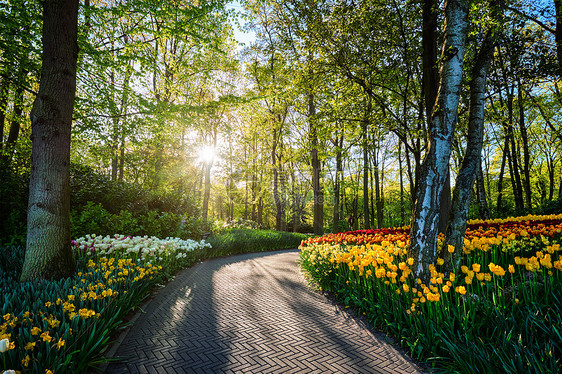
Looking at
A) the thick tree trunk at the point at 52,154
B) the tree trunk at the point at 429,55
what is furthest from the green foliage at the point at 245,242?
the tree trunk at the point at 429,55

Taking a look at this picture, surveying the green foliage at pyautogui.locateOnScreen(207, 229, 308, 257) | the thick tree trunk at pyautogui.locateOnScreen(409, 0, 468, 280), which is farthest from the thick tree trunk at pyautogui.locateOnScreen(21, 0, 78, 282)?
the thick tree trunk at pyautogui.locateOnScreen(409, 0, 468, 280)

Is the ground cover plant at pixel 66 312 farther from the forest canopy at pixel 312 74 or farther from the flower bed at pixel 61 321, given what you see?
the forest canopy at pixel 312 74

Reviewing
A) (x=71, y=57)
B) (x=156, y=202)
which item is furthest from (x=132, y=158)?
(x=71, y=57)

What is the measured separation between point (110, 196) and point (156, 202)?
1.94m

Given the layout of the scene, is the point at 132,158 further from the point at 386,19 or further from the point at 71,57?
the point at 386,19

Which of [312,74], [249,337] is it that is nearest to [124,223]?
[249,337]

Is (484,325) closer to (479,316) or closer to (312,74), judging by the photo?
(479,316)

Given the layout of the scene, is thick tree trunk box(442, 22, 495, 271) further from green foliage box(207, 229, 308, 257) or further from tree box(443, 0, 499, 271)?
green foliage box(207, 229, 308, 257)

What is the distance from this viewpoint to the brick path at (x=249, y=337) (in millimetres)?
2650

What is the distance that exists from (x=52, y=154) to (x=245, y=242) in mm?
7527

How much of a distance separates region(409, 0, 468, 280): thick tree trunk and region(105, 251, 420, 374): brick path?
4.43 ft

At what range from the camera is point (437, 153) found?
3.67 m

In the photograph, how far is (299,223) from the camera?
30016mm

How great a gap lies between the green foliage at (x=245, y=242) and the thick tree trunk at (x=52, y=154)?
16.8 ft
